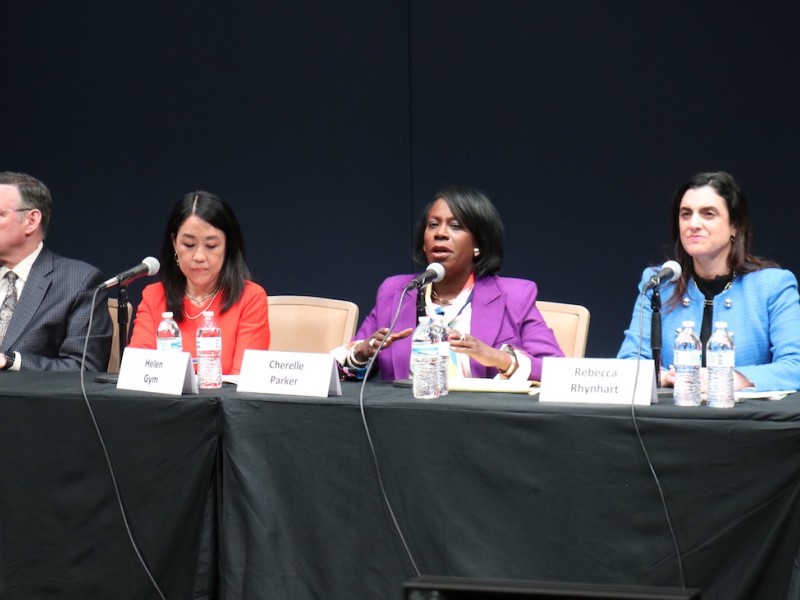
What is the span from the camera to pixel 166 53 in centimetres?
488

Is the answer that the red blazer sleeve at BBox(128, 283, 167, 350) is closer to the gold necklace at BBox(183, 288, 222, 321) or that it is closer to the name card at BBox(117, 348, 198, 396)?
the gold necklace at BBox(183, 288, 222, 321)

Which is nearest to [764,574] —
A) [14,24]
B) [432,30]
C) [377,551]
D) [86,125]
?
[377,551]

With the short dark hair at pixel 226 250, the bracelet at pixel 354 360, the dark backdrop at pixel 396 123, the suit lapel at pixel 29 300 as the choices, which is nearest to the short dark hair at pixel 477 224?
the bracelet at pixel 354 360

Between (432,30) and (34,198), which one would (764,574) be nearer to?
(34,198)

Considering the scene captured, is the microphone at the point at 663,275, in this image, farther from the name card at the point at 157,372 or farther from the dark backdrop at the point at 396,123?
the dark backdrop at the point at 396,123

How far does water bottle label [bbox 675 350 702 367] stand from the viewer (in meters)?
2.21

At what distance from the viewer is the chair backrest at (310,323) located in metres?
3.51

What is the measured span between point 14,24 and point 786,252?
3.53 meters

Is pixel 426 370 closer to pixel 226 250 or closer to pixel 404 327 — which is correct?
pixel 404 327

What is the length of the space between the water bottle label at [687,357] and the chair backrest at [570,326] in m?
1.15

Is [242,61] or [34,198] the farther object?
[242,61]

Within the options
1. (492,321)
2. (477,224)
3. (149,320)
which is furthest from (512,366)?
(149,320)

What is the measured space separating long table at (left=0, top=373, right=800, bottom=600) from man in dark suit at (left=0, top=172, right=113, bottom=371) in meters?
0.56

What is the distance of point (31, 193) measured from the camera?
3.58 metres
